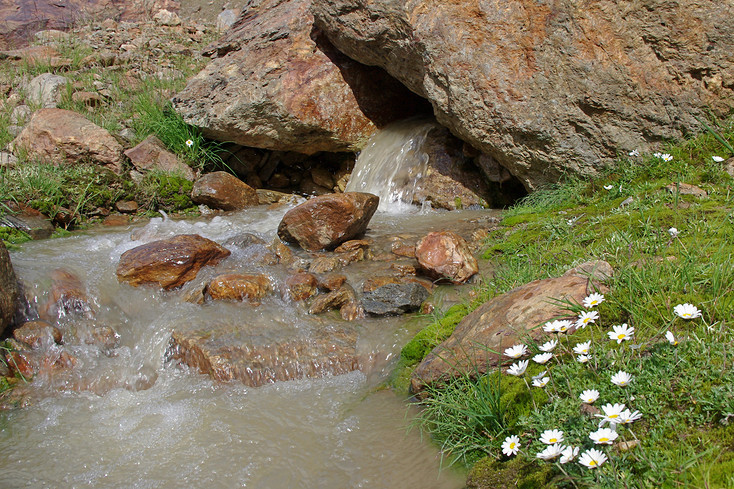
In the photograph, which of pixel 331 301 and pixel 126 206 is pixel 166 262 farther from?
pixel 126 206

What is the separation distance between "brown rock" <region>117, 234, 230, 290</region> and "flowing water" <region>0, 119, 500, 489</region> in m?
0.12

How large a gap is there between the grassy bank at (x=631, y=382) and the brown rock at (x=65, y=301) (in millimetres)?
2783

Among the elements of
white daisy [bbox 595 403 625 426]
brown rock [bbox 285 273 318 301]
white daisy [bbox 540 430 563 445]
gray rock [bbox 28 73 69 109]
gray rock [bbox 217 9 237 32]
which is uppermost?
gray rock [bbox 217 9 237 32]

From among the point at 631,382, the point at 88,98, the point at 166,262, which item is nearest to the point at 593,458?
the point at 631,382

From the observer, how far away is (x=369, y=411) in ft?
9.86

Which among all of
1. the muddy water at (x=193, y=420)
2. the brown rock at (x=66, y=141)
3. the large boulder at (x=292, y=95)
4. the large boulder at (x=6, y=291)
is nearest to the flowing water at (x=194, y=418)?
the muddy water at (x=193, y=420)

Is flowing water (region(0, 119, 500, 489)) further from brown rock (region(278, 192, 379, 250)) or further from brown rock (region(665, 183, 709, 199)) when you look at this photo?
brown rock (region(665, 183, 709, 199))

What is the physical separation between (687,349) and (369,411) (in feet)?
5.38

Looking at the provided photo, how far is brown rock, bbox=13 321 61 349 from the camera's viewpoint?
388 centimetres

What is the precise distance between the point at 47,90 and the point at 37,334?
628 centimetres

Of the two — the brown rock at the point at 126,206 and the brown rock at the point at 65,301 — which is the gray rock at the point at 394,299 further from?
the brown rock at the point at 126,206

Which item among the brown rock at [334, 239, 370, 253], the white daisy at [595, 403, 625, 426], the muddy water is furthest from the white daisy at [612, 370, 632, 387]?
the brown rock at [334, 239, 370, 253]

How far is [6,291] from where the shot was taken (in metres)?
3.94

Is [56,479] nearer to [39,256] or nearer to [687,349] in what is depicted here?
[687,349]
